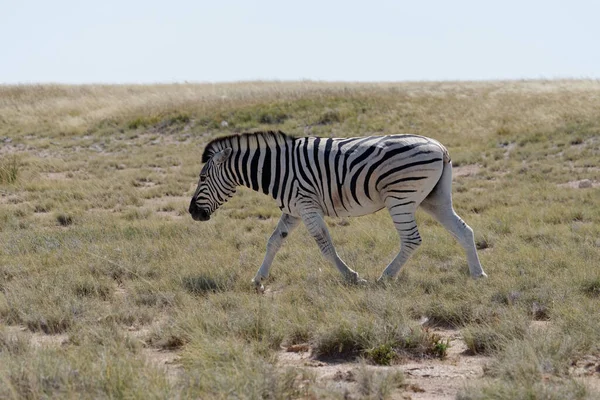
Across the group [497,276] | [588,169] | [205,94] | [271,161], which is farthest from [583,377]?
[205,94]

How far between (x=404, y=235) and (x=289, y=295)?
5.53 ft

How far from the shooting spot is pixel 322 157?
30.3 feet

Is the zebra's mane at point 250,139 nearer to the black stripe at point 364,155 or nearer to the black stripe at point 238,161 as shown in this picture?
the black stripe at point 238,161

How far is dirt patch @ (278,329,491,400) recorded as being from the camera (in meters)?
5.41

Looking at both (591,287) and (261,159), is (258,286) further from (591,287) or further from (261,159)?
(591,287)

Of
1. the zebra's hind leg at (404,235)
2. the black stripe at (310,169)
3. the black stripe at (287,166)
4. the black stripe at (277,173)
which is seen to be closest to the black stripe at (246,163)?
the black stripe at (277,173)

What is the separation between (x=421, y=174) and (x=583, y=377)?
12.2ft

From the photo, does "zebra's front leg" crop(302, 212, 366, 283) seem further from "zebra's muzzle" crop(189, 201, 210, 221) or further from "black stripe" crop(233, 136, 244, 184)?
"zebra's muzzle" crop(189, 201, 210, 221)

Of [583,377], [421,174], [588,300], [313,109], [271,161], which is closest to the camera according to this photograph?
[583,377]

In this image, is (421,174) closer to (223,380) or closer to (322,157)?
(322,157)

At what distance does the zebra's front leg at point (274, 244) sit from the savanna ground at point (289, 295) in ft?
0.63

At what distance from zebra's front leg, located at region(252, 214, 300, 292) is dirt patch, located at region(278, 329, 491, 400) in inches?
105

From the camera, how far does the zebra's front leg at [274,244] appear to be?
914 centimetres

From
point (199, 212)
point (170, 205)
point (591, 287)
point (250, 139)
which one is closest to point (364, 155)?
point (250, 139)
